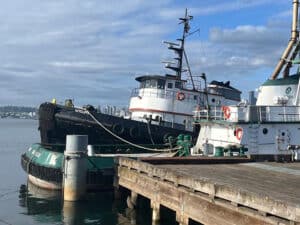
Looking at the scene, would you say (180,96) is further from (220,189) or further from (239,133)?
(220,189)

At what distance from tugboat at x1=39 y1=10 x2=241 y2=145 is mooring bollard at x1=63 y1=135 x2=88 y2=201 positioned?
6003 mm

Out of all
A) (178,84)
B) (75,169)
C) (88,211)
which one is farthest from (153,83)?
(88,211)

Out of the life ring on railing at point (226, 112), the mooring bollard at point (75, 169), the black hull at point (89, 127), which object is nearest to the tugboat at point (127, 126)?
the black hull at point (89, 127)

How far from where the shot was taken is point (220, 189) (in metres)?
10.2

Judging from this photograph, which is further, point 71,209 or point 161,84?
point 161,84

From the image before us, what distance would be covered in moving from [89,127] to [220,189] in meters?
14.7

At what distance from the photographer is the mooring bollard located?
1770 cm

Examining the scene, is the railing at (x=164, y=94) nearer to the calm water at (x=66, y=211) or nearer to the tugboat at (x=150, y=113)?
the tugboat at (x=150, y=113)

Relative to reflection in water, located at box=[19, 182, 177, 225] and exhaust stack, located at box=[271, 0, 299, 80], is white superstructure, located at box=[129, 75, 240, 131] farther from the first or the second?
reflection in water, located at box=[19, 182, 177, 225]

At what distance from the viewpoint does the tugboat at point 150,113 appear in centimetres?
2416

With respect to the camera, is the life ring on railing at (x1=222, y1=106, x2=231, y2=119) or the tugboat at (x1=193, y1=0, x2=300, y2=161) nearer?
the tugboat at (x1=193, y1=0, x2=300, y2=161)

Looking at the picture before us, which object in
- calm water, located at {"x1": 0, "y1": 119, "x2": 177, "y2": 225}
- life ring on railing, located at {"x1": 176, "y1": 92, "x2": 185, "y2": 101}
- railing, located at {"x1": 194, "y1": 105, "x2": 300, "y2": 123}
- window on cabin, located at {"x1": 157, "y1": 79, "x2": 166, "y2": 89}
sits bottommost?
calm water, located at {"x1": 0, "y1": 119, "x2": 177, "y2": 225}

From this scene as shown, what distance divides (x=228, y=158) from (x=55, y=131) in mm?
10617

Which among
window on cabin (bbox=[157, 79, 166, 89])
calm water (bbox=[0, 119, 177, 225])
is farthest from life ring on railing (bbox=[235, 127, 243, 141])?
window on cabin (bbox=[157, 79, 166, 89])
